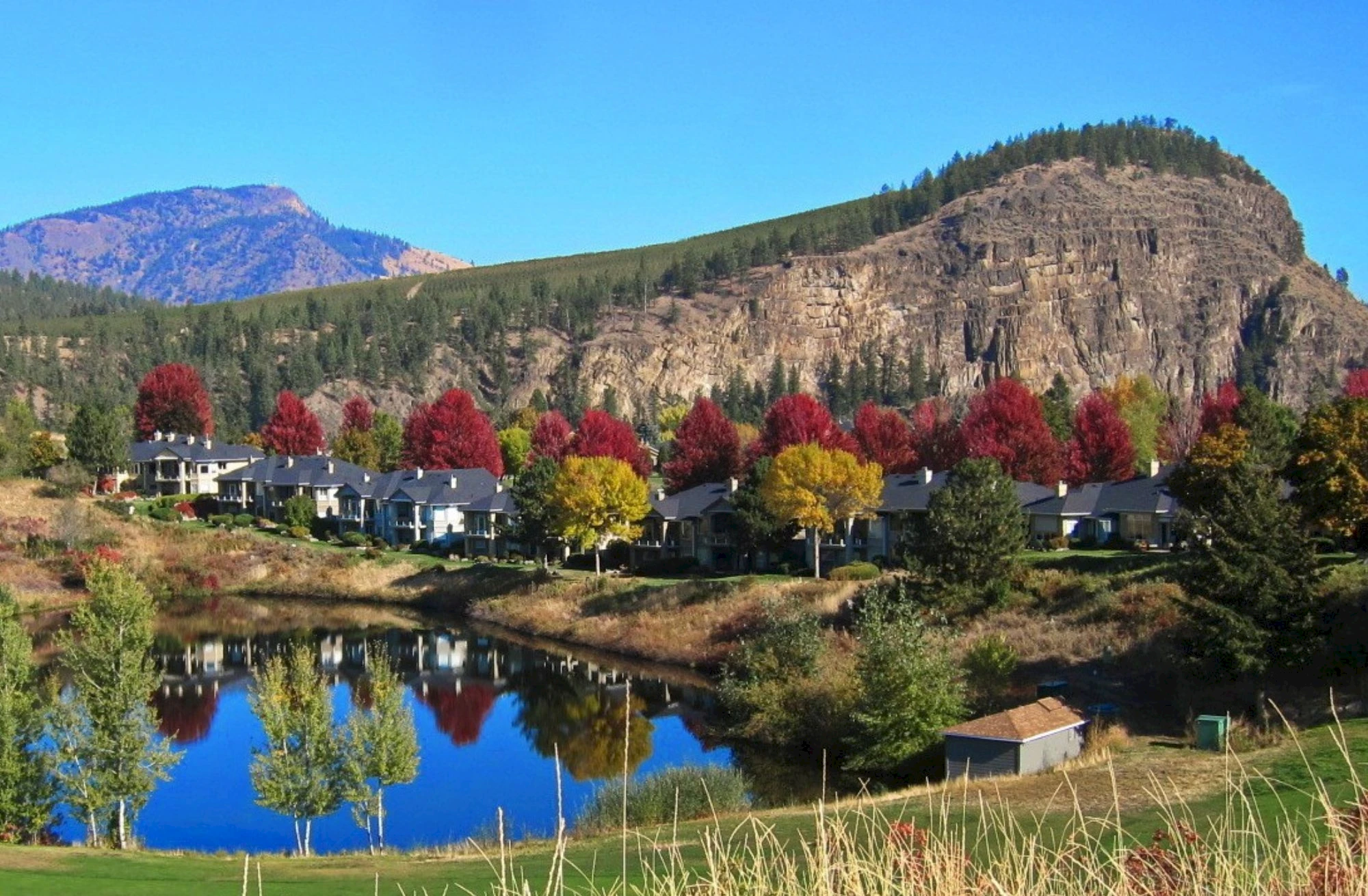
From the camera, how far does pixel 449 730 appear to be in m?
42.0

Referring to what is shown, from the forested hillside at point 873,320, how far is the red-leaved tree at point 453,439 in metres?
55.7

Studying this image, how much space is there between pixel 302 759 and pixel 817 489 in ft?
111

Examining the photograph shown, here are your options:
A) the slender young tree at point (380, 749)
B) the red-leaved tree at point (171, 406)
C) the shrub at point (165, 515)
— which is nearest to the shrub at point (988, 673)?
the slender young tree at point (380, 749)

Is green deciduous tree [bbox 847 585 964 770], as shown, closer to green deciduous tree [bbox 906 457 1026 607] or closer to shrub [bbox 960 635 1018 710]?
shrub [bbox 960 635 1018 710]

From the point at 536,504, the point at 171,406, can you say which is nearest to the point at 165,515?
the point at 171,406

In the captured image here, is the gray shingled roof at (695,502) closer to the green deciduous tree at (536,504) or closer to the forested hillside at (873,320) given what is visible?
the green deciduous tree at (536,504)

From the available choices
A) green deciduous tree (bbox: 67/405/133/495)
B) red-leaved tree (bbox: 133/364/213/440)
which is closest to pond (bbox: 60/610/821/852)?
green deciduous tree (bbox: 67/405/133/495)

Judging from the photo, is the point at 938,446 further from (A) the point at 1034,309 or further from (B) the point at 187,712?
(A) the point at 1034,309

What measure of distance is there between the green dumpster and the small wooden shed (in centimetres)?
277

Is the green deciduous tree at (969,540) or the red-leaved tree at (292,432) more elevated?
the red-leaved tree at (292,432)

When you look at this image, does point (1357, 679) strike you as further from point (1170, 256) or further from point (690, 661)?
point (1170, 256)

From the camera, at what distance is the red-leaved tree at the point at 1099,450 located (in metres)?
70.8

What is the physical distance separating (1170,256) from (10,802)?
171305mm

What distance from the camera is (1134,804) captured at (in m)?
23.0
